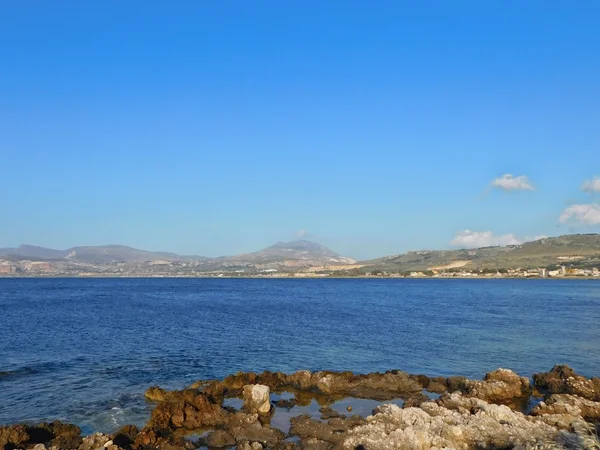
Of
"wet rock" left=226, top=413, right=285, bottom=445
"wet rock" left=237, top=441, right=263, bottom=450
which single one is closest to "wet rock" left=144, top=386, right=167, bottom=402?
"wet rock" left=226, top=413, right=285, bottom=445

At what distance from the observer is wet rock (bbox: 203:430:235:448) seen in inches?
938

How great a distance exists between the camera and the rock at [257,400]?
27995mm

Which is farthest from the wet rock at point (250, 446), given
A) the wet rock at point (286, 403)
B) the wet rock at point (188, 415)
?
the wet rock at point (286, 403)

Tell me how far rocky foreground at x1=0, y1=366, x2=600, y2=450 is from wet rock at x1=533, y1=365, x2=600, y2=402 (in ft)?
0.22

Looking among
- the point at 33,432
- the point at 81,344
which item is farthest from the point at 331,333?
the point at 33,432

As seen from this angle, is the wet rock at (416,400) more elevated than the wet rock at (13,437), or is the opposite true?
the wet rock at (13,437)

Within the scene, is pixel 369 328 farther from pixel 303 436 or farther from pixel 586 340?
pixel 303 436

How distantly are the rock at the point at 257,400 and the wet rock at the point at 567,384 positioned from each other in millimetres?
18470

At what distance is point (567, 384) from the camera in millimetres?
32750

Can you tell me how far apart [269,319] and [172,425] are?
163 feet

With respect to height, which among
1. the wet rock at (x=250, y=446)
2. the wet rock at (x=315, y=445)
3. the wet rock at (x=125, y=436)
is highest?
the wet rock at (x=125, y=436)

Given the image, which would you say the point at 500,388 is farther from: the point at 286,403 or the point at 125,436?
the point at 125,436

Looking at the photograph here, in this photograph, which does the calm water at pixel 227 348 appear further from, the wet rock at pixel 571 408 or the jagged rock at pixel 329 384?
the wet rock at pixel 571 408

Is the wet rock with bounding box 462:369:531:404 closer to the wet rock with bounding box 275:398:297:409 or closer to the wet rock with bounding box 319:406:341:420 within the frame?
the wet rock with bounding box 319:406:341:420
